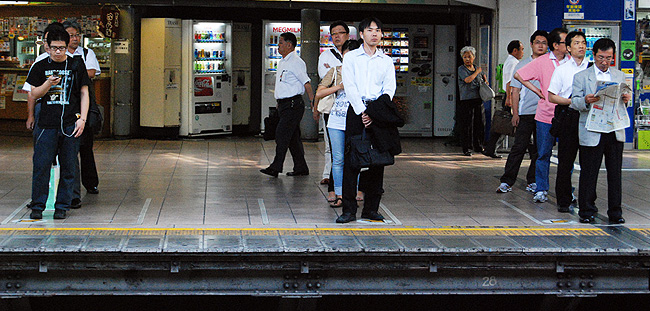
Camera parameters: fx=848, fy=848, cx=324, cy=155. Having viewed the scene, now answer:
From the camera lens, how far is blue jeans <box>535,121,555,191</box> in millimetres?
8062

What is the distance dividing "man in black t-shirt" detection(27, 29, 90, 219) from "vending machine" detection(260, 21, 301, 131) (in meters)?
7.88

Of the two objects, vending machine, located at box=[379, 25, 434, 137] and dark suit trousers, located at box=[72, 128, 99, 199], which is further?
vending machine, located at box=[379, 25, 434, 137]

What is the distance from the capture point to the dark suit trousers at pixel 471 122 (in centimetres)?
1227

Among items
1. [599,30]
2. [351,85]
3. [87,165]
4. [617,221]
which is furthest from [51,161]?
[599,30]

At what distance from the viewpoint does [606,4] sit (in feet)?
42.6

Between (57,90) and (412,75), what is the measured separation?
9.18 metres

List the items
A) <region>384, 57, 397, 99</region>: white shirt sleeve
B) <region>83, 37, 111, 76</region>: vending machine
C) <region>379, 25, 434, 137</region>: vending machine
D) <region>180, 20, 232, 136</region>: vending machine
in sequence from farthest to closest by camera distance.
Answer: <region>379, 25, 434, 137</region>: vending machine
<region>180, 20, 232, 136</region>: vending machine
<region>83, 37, 111, 76</region>: vending machine
<region>384, 57, 397, 99</region>: white shirt sleeve

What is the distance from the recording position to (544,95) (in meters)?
8.09

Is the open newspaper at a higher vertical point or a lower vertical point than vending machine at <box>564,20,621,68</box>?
lower

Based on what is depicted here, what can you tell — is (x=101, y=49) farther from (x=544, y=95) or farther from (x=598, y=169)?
(x=598, y=169)

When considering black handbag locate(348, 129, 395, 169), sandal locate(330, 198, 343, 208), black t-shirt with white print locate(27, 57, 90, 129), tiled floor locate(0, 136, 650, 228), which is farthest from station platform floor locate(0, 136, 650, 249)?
black t-shirt with white print locate(27, 57, 90, 129)

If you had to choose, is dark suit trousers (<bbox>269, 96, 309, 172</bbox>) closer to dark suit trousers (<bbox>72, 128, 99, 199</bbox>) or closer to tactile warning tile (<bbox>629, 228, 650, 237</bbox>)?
dark suit trousers (<bbox>72, 128, 99, 199</bbox>)

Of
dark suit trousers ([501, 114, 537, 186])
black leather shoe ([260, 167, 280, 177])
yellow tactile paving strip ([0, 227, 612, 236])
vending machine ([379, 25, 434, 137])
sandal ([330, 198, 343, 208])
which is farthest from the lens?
vending machine ([379, 25, 434, 137])

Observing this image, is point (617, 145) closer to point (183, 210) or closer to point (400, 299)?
point (400, 299)
